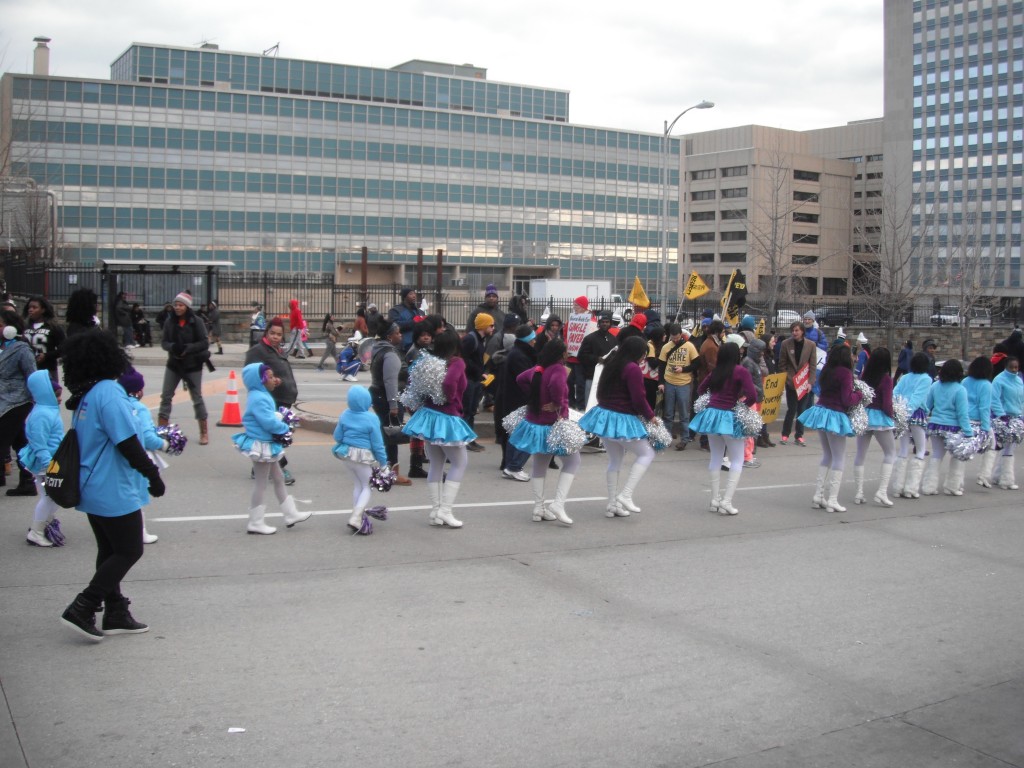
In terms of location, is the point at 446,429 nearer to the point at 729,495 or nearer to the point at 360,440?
the point at 360,440

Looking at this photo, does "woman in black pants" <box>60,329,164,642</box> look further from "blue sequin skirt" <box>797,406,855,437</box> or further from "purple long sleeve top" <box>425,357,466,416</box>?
"blue sequin skirt" <box>797,406,855,437</box>

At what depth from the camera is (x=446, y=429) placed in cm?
915

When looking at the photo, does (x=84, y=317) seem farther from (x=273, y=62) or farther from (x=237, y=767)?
(x=273, y=62)

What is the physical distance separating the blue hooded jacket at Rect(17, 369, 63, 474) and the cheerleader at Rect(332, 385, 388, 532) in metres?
2.41

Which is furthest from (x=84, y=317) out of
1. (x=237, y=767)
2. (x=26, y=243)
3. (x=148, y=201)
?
(x=148, y=201)

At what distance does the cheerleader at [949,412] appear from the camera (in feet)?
38.9

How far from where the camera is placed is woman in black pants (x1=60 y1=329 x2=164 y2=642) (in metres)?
5.83

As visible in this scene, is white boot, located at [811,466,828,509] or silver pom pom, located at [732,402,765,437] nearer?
silver pom pom, located at [732,402,765,437]

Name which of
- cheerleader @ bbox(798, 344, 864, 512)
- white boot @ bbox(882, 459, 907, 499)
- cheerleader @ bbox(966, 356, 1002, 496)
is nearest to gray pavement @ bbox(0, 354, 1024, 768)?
cheerleader @ bbox(798, 344, 864, 512)

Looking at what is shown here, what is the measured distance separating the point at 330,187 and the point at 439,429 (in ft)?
240

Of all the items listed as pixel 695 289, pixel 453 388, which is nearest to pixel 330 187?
pixel 695 289

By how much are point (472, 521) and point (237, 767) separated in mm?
5362

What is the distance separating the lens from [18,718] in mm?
4867

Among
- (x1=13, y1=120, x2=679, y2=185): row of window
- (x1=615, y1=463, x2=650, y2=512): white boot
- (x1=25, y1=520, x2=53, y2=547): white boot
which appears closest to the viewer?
(x1=25, y1=520, x2=53, y2=547): white boot
